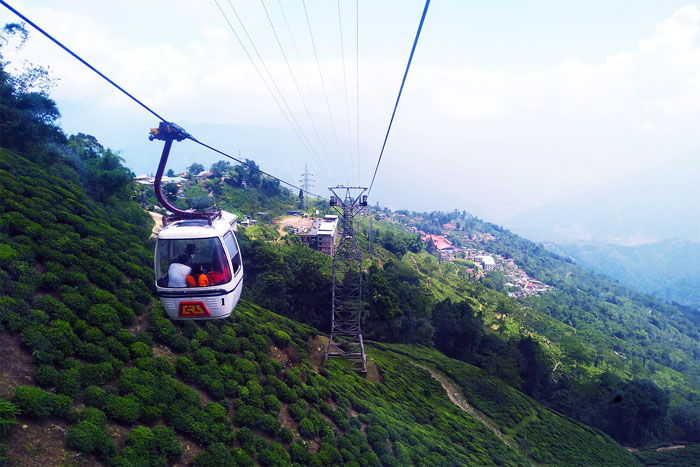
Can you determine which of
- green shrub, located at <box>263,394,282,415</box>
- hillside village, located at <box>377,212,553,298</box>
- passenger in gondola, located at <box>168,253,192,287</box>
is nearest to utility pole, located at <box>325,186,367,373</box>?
green shrub, located at <box>263,394,282,415</box>

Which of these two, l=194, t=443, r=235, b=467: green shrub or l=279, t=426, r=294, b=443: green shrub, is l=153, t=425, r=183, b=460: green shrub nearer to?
l=194, t=443, r=235, b=467: green shrub

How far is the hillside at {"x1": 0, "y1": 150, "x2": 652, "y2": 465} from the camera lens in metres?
8.56

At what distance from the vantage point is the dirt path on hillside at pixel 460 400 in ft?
75.3

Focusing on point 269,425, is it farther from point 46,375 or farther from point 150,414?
point 46,375

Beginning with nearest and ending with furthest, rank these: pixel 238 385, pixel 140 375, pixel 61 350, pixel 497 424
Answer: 1. pixel 61 350
2. pixel 140 375
3. pixel 238 385
4. pixel 497 424

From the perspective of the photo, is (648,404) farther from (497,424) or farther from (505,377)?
(497,424)

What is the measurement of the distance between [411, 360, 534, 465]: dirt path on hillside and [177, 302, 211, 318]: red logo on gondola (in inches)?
869

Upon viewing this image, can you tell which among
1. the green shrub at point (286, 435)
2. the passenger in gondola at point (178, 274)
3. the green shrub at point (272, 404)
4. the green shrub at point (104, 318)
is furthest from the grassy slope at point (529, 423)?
the passenger in gondola at point (178, 274)

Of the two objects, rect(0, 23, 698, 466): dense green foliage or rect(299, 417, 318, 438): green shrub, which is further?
rect(299, 417, 318, 438): green shrub

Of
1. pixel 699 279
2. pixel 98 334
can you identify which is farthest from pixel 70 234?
pixel 699 279

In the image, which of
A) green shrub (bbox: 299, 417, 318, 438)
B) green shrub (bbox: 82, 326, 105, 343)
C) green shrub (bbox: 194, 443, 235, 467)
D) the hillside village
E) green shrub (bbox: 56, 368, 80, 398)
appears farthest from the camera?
the hillside village

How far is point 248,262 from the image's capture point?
3256 cm

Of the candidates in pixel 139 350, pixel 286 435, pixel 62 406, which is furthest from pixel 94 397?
pixel 286 435

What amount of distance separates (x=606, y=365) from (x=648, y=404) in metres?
24.8
